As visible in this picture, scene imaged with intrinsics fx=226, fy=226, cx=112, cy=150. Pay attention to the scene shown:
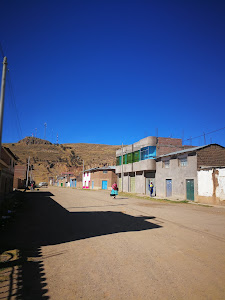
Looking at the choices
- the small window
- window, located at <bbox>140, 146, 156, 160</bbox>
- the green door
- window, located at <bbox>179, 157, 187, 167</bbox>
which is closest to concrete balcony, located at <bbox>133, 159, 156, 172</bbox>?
window, located at <bbox>140, 146, 156, 160</bbox>

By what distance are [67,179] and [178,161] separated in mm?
68420

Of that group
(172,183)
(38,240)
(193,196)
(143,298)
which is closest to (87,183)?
(172,183)

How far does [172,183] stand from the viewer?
2631cm

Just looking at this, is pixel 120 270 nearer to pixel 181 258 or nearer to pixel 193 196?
pixel 181 258

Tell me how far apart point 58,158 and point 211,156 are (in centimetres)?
9873

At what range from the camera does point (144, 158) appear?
1334 inches

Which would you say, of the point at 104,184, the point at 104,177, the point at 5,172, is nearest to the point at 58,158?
the point at 104,184

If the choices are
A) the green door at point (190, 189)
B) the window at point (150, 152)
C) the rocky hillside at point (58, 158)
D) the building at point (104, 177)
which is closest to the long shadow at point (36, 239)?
the green door at point (190, 189)

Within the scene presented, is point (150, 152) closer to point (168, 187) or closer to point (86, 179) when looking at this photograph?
point (168, 187)

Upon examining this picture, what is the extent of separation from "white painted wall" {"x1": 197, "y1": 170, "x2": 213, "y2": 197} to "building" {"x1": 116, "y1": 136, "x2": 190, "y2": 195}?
32.6 feet

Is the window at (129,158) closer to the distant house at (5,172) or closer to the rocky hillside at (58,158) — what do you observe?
the distant house at (5,172)

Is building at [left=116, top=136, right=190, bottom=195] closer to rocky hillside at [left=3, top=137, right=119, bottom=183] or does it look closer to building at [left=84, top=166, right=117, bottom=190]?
building at [left=84, top=166, right=117, bottom=190]

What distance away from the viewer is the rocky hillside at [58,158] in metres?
101

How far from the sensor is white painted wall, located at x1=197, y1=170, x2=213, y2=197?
65.4 ft
